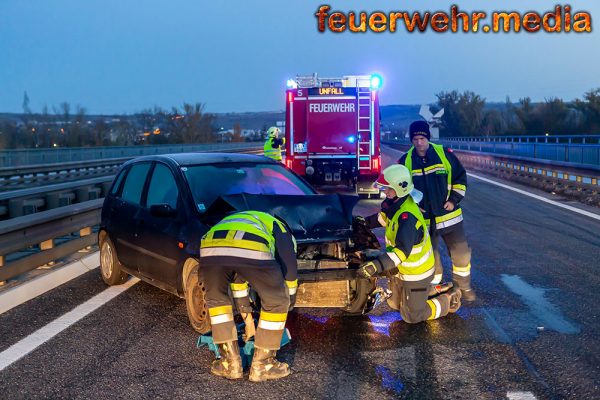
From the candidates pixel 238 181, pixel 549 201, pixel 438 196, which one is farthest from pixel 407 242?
pixel 549 201

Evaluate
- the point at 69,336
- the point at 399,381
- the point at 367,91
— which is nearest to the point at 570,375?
the point at 399,381

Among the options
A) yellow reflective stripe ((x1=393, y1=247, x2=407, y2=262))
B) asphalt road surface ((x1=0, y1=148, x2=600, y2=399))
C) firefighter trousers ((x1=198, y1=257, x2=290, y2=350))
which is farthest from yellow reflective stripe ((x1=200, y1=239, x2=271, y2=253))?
yellow reflective stripe ((x1=393, y1=247, x2=407, y2=262))

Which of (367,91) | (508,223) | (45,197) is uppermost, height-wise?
(367,91)

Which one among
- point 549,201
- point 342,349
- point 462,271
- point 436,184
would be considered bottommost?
point 549,201

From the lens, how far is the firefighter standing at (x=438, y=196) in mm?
6891

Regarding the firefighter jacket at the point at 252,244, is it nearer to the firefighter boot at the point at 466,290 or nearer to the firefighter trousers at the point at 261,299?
the firefighter trousers at the point at 261,299

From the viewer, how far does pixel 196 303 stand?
581 centimetres

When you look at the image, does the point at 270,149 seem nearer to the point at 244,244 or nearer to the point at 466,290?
the point at 466,290

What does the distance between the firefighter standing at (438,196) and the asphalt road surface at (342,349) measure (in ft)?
1.45

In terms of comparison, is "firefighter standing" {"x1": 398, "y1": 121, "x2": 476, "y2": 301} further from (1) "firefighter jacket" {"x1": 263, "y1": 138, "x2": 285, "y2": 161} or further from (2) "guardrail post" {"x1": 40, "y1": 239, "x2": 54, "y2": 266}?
(1) "firefighter jacket" {"x1": 263, "y1": 138, "x2": 285, "y2": 161}

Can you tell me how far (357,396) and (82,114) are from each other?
260 feet

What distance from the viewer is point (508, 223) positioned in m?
12.9

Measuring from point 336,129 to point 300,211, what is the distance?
40.8 feet

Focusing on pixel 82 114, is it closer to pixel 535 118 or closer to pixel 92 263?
pixel 535 118
